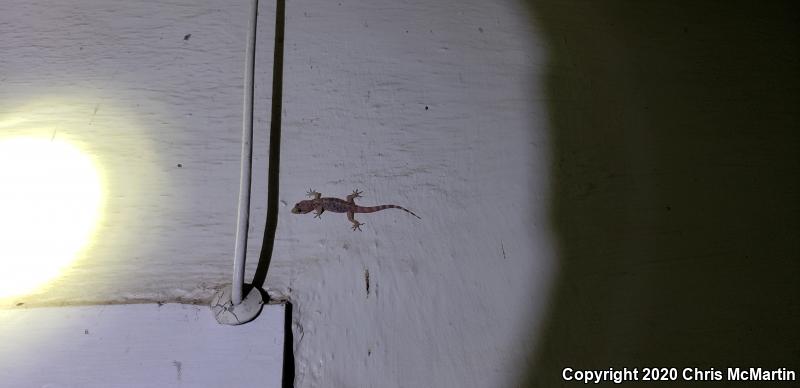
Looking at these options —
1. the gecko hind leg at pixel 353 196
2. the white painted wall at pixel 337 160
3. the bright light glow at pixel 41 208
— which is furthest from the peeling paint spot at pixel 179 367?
the gecko hind leg at pixel 353 196

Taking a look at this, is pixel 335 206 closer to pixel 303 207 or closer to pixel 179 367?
pixel 303 207

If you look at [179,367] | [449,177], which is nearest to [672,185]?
[449,177]

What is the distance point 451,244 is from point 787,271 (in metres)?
0.79

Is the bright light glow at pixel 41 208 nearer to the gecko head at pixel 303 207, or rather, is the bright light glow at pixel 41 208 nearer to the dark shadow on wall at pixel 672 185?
the gecko head at pixel 303 207

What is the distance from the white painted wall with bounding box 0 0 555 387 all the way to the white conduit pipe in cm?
6

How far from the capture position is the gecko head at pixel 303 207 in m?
0.88

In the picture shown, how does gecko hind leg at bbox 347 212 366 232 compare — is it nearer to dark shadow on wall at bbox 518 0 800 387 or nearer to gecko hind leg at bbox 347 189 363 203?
gecko hind leg at bbox 347 189 363 203


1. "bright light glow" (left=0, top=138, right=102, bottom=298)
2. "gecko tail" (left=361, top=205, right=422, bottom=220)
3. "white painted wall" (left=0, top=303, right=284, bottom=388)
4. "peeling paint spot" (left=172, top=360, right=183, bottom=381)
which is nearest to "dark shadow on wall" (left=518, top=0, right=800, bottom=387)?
"gecko tail" (left=361, top=205, right=422, bottom=220)

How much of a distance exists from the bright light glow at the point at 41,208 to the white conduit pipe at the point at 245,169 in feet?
0.97

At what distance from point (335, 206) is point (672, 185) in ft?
2.55

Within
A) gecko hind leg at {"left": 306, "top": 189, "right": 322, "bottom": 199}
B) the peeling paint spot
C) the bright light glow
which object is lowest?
the peeling paint spot

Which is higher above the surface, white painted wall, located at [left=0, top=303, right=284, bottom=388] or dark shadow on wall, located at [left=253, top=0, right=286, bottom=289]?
dark shadow on wall, located at [left=253, top=0, right=286, bottom=289]

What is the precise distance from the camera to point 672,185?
3.34ft

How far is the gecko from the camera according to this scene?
2.90 feet
